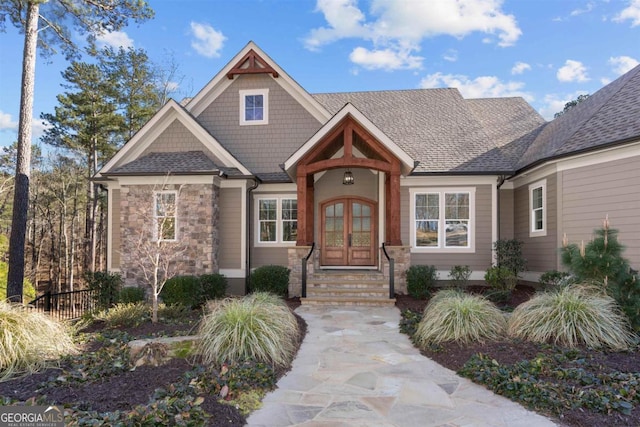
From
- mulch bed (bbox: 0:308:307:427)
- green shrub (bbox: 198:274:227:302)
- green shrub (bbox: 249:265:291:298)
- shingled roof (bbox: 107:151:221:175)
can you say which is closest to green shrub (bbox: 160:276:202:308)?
green shrub (bbox: 198:274:227:302)

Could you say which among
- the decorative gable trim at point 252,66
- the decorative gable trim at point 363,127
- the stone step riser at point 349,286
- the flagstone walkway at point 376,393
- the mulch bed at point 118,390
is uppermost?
the decorative gable trim at point 252,66

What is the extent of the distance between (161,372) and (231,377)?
1028 mm

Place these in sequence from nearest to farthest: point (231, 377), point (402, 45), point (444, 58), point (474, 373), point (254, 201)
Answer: point (231, 377) → point (474, 373) → point (254, 201) → point (402, 45) → point (444, 58)

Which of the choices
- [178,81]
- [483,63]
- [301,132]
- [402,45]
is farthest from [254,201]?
[178,81]

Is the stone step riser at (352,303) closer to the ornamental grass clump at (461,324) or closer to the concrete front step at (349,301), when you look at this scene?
the concrete front step at (349,301)

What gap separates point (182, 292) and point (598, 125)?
10892mm

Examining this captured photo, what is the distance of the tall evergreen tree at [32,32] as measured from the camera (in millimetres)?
9312

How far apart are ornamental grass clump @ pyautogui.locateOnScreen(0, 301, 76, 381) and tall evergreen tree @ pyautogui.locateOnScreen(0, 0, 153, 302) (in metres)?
4.40

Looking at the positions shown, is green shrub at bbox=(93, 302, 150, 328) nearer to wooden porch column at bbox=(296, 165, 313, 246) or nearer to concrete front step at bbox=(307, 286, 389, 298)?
concrete front step at bbox=(307, 286, 389, 298)

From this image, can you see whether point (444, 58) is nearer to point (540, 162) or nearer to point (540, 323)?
point (540, 162)

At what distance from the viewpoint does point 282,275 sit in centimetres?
1002

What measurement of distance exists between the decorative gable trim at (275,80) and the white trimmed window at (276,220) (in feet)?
9.67

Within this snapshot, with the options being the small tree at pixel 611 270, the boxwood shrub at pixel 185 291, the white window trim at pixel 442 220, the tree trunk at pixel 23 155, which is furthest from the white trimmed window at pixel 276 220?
the small tree at pixel 611 270

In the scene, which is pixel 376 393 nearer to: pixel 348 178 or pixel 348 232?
pixel 348 178
